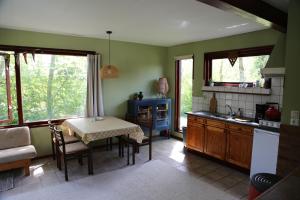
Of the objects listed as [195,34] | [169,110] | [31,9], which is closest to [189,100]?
[169,110]

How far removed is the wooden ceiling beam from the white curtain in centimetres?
295

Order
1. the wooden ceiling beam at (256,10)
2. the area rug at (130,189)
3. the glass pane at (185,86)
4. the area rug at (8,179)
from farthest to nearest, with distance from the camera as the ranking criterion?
the glass pane at (185,86)
the area rug at (8,179)
the area rug at (130,189)
the wooden ceiling beam at (256,10)

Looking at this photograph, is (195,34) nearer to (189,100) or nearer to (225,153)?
(189,100)

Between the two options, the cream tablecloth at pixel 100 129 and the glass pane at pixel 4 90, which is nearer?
the cream tablecloth at pixel 100 129

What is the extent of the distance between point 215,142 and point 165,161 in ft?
3.21

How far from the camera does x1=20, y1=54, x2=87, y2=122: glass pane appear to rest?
3.86m

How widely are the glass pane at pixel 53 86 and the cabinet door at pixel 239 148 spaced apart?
300 cm

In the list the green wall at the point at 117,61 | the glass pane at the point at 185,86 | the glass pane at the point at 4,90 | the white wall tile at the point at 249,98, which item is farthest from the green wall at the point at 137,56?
the white wall tile at the point at 249,98

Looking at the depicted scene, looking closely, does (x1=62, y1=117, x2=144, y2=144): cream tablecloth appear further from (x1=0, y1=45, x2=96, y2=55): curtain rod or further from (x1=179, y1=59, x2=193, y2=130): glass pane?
(x1=179, y1=59, x2=193, y2=130): glass pane

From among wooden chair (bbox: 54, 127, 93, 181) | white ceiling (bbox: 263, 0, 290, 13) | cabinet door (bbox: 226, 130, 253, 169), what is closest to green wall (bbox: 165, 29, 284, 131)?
white ceiling (bbox: 263, 0, 290, 13)

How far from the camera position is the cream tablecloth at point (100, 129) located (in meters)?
3.17

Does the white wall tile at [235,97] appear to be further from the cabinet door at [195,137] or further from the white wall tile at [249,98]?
the cabinet door at [195,137]

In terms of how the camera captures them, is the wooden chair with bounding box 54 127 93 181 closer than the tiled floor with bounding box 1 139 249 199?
No

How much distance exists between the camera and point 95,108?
4.43 m
